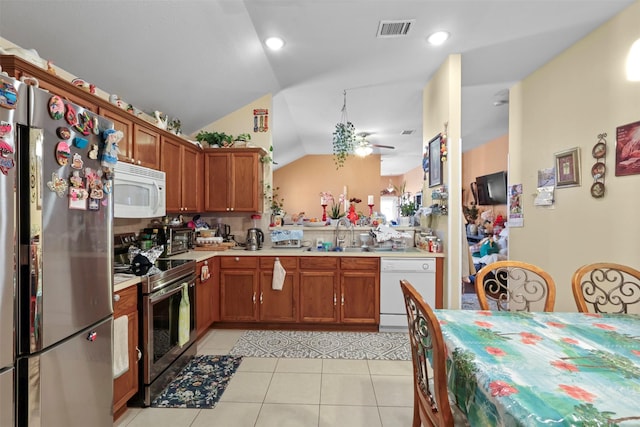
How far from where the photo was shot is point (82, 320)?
1.37 m

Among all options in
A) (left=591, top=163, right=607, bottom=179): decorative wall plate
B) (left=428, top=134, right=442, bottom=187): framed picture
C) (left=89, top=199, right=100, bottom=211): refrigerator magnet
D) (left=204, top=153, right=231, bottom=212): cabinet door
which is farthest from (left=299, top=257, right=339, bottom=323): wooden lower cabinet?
(left=591, top=163, right=607, bottom=179): decorative wall plate

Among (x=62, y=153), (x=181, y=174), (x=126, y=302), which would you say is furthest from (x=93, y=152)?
(x=181, y=174)

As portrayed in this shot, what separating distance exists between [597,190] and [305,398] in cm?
283

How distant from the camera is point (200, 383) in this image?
2.24 m

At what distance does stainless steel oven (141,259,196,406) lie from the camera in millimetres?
1986

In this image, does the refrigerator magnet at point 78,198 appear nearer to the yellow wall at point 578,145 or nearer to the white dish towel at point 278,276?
the white dish towel at point 278,276

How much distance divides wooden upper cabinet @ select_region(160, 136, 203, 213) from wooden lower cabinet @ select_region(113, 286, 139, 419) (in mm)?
1210

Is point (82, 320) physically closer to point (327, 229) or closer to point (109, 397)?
point (109, 397)

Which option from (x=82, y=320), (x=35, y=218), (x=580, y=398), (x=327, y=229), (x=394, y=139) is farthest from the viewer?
(x=394, y=139)

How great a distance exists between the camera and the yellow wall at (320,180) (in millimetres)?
7543

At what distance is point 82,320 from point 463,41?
3468mm

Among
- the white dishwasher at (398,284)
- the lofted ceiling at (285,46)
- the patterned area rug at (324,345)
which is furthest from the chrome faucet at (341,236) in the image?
the lofted ceiling at (285,46)

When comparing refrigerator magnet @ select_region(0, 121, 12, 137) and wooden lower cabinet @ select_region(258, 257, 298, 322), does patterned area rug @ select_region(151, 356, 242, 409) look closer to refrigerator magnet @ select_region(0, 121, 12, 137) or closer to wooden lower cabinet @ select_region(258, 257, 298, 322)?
wooden lower cabinet @ select_region(258, 257, 298, 322)

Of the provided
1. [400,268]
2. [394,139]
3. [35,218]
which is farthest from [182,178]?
[394,139]
